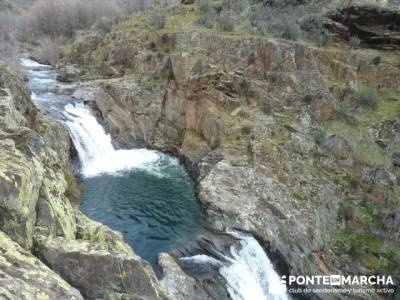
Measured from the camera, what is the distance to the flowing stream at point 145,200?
12320 mm

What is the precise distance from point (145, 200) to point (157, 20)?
49.3 feet

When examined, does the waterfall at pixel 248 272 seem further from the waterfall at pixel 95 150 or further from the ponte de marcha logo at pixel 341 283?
the waterfall at pixel 95 150

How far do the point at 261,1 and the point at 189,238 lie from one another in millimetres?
21621

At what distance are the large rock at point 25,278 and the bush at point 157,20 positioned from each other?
856 inches

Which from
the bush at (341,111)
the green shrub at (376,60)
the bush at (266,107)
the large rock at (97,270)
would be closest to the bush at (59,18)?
the bush at (266,107)

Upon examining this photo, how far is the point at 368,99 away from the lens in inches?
762

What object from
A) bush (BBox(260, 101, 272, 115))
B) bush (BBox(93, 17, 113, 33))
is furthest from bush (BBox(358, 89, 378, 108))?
bush (BBox(93, 17, 113, 33))

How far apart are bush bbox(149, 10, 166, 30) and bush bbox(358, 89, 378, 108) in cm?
1364

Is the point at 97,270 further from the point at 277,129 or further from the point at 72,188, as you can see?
the point at 277,129

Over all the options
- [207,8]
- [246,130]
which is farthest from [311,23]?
[246,130]

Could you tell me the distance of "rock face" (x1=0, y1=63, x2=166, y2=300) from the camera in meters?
5.60

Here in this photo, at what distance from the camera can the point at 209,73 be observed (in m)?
20.5

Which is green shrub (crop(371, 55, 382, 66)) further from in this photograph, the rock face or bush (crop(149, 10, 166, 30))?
the rock face

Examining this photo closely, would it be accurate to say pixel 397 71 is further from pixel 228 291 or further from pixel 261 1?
pixel 228 291
